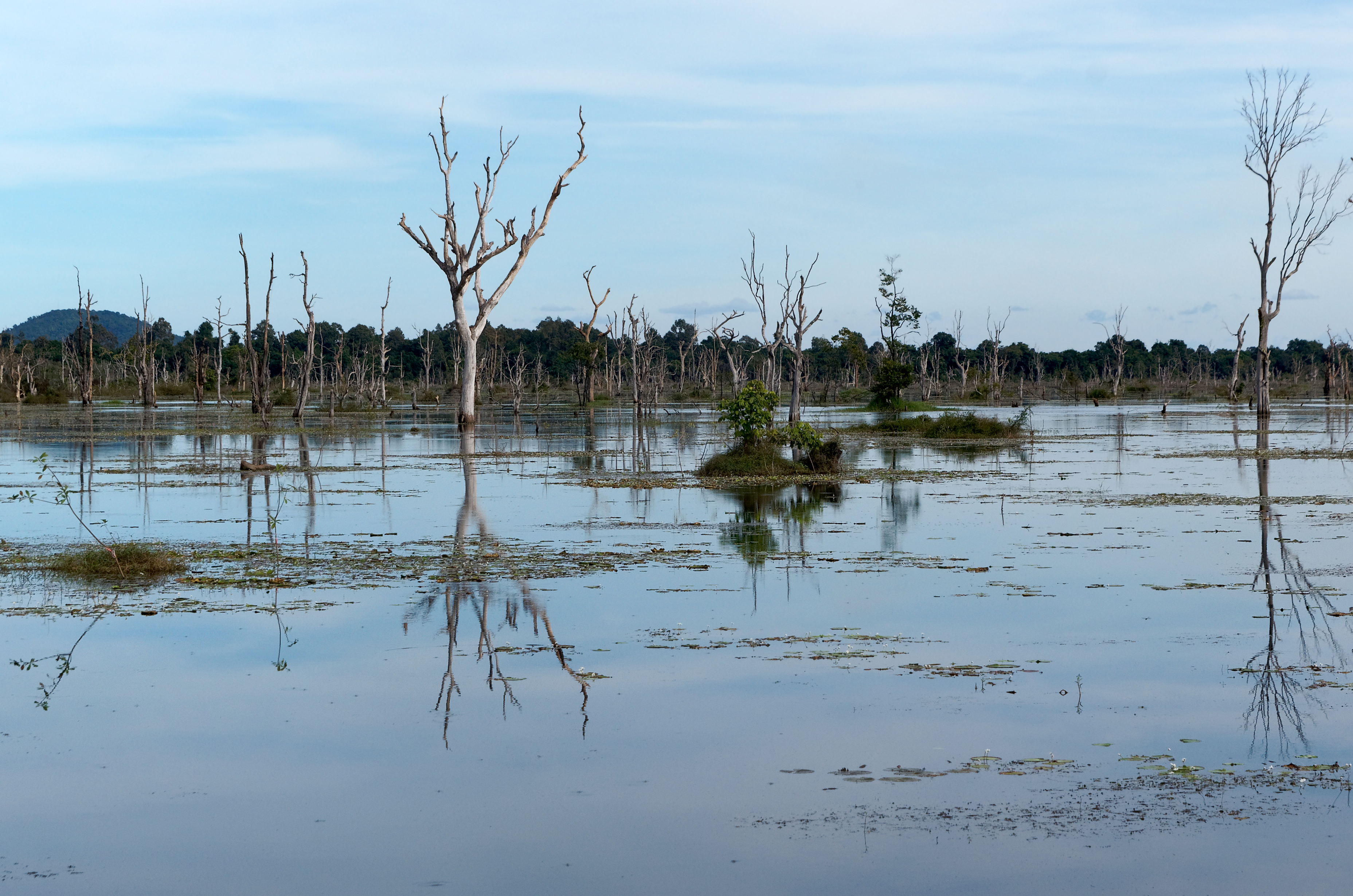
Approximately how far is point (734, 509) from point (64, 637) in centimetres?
975

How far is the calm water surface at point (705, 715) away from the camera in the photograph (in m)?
4.99

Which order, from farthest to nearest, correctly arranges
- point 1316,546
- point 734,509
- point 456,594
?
point 734,509
point 1316,546
point 456,594

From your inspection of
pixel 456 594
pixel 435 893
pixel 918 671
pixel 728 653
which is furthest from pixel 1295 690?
pixel 456 594

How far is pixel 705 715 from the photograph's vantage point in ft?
22.8

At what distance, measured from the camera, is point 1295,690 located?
716 centimetres

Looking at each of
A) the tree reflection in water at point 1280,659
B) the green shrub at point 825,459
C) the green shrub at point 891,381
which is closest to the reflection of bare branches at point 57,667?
the tree reflection in water at point 1280,659

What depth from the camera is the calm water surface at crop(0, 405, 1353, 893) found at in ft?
16.4

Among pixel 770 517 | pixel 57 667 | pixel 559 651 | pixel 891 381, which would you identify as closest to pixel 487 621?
pixel 559 651

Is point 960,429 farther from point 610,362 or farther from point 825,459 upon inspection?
point 610,362

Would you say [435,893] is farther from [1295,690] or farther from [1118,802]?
[1295,690]

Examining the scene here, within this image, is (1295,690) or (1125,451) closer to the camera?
(1295,690)

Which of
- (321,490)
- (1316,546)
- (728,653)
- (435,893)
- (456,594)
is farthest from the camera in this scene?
(321,490)

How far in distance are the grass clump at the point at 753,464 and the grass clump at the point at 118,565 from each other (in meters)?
12.1

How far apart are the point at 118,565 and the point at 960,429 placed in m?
29.6
